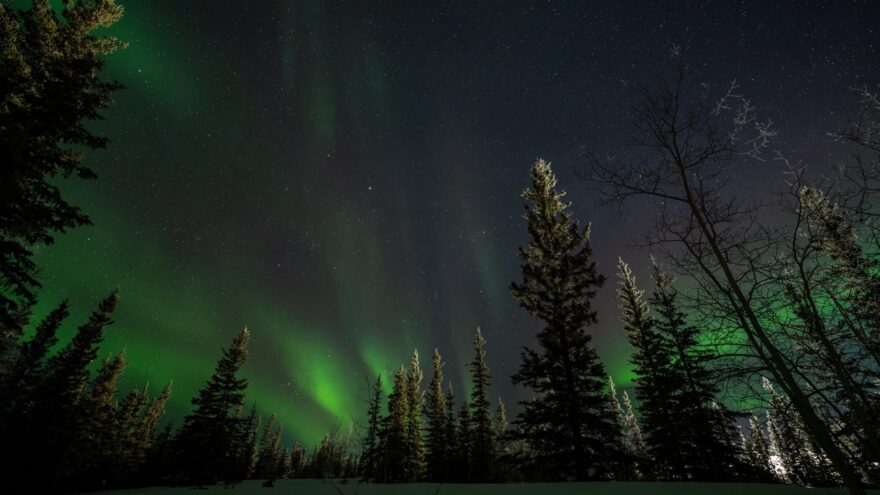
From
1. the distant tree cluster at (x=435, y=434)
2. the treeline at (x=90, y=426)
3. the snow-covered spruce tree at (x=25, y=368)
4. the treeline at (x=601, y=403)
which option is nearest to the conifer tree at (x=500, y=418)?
the distant tree cluster at (x=435, y=434)

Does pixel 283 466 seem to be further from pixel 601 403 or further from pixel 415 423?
pixel 601 403

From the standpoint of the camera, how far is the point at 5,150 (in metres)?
9.77

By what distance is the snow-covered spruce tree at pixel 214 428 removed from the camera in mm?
28625

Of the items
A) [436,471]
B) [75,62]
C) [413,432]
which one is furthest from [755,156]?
[413,432]

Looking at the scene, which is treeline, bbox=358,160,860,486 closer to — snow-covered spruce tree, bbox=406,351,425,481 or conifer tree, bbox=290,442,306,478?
snow-covered spruce tree, bbox=406,351,425,481

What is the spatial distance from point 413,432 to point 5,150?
1470 inches

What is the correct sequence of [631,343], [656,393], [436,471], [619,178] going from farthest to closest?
[436,471] → [631,343] → [656,393] → [619,178]

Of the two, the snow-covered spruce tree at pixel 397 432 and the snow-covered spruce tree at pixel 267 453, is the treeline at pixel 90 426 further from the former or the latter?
the snow-covered spruce tree at pixel 267 453

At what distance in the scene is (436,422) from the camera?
1382 inches

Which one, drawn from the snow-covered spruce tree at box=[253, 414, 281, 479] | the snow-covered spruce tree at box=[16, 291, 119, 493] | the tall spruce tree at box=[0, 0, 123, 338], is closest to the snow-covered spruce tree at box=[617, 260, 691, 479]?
the tall spruce tree at box=[0, 0, 123, 338]

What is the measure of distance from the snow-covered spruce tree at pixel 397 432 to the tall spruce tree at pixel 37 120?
2333 cm

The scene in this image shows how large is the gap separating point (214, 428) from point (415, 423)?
64.4 ft

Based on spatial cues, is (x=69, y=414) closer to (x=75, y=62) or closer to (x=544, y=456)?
(x=75, y=62)

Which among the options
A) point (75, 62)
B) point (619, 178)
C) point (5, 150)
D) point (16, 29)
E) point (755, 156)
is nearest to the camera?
point (755, 156)
